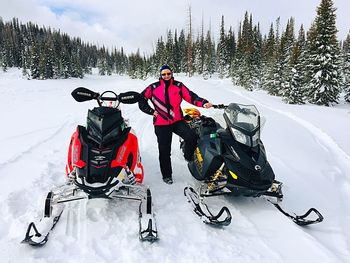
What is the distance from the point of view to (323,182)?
5.03 meters

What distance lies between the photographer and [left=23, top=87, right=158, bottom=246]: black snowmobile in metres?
3.03

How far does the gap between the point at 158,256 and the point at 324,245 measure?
187 centimetres

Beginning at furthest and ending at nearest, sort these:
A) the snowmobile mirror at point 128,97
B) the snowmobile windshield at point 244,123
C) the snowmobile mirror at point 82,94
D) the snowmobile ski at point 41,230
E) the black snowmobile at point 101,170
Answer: the snowmobile mirror at point 128,97, the snowmobile mirror at point 82,94, the snowmobile windshield at point 244,123, the black snowmobile at point 101,170, the snowmobile ski at point 41,230

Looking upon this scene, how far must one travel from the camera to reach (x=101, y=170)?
3115 millimetres

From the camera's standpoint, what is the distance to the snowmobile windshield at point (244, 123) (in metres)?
3.65

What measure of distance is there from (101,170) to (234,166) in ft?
5.49

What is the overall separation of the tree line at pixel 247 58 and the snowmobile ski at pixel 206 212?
2254 centimetres

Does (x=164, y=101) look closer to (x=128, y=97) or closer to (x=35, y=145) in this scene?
(x=128, y=97)

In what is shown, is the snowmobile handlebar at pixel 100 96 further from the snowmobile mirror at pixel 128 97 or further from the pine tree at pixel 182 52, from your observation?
the pine tree at pixel 182 52

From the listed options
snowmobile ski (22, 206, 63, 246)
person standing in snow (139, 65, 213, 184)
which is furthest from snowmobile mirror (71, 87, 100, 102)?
snowmobile ski (22, 206, 63, 246)

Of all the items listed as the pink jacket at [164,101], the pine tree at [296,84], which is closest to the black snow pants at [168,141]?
the pink jacket at [164,101]

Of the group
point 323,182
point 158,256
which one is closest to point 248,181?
point 158,256

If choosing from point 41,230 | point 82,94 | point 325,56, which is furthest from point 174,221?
point 325,56

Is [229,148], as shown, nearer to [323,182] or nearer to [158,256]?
[158,256]
